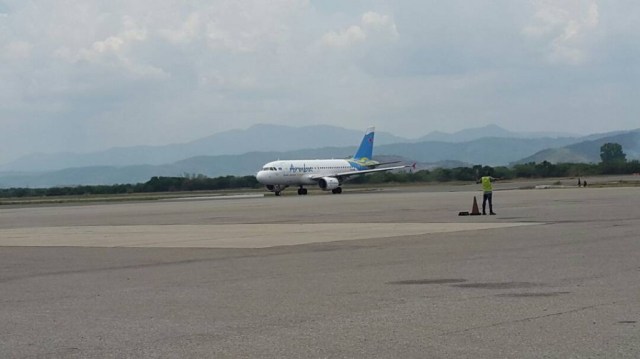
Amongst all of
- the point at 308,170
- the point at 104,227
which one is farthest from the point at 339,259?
the point at 308,170

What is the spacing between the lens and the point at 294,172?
73.2 meters

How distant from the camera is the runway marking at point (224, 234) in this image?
2495 centimetres

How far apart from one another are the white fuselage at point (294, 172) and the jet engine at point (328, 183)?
0.73 metres

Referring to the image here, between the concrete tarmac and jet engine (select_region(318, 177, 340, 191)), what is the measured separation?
148 ft

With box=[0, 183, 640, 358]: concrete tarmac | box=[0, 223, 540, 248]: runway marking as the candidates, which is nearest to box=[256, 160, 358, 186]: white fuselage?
box=[0, 223, 540, 248]: runway marking

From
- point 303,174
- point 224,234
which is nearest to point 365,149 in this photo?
point 303,174

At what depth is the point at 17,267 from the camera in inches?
782

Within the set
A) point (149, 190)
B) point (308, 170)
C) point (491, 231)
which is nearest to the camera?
point (491, 231)

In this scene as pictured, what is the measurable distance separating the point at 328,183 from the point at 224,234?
4445cm

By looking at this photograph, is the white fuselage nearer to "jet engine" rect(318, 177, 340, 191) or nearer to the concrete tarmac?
"jet engine" rect(318, 177, 340, 191)

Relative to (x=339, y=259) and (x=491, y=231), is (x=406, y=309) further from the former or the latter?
(x=491, y=231)

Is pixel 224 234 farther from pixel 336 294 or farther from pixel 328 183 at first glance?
pixel 328 183

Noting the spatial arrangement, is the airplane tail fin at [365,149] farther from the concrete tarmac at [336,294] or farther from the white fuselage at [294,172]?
the concrete tarmac at [336,294]

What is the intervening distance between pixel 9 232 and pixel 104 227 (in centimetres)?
336
